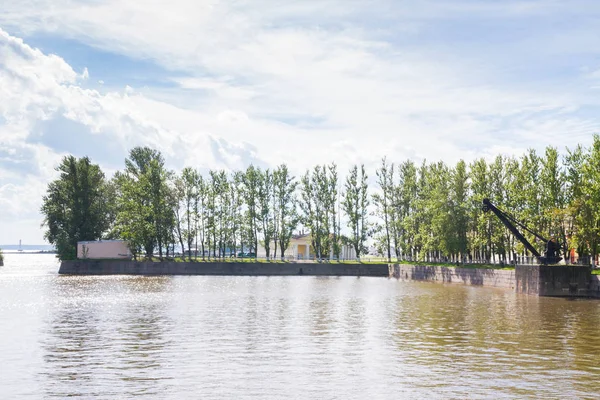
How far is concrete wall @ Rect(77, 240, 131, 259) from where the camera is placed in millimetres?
115812

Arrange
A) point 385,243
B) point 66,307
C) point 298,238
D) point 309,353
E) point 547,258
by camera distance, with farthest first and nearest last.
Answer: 1. point 298,238
2. point 385,243
3. point 547,258
4. point 66,307
5. point 309,353

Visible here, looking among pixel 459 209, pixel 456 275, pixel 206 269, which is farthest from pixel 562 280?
pixel 206 269

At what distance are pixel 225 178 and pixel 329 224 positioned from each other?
20864 millimetres

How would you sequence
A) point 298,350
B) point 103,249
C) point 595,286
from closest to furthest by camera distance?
point 298,350
point 595,286
point 103,249

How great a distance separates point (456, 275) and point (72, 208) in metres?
65.2

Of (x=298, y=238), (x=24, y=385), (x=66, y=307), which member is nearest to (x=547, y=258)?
(x=66, y=307)

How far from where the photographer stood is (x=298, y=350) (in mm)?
29438

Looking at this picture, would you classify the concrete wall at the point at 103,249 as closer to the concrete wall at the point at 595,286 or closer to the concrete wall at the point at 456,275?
the concrete wall at the point at 456,275

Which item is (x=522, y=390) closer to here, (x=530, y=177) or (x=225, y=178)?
(x=530, y=177)

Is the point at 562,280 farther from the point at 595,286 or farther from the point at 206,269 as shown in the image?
the point at 206,269

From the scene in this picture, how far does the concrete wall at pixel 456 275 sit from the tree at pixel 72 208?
51.5 meters

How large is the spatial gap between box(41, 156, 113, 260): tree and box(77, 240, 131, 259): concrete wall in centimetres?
160

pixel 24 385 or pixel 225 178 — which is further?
pixel 225 178

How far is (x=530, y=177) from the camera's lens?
276ft
